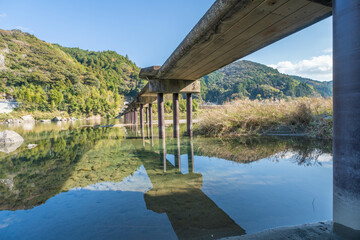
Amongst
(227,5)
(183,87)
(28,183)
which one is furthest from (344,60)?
(183,87)

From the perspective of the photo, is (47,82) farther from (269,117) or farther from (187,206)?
(187,206)

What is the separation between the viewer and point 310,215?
6.19 feet

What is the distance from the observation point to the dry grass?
7.11 meters

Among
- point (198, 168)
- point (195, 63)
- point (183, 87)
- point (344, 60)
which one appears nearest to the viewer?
point (344, 60)

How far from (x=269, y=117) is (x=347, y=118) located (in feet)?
23.8

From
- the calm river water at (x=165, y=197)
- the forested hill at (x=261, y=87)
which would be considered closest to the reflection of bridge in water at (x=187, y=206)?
the calm river water at (x=165, y=197)

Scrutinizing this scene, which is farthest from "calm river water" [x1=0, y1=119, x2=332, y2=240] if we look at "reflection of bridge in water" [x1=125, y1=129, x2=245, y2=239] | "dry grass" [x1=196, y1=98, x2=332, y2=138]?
"dry grass" [x1=196, y1=98, x2=332, y2=138]

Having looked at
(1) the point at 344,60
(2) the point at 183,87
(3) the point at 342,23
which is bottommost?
(1) the point at 344,60

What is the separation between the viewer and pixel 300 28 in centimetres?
346

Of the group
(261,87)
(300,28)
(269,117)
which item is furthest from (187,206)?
(261,87)

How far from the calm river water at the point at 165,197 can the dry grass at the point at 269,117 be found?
3.16 meters

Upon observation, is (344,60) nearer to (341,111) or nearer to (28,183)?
(341,111)

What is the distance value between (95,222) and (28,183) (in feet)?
7.14

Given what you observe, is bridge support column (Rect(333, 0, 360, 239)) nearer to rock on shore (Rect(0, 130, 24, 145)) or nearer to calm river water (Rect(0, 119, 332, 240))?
calm river water (Rect(0, 119, 332, 240))
